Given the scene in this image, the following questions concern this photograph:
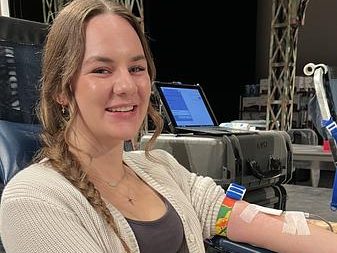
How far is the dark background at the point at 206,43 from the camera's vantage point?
22.2 ft

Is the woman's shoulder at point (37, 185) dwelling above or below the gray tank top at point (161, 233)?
above

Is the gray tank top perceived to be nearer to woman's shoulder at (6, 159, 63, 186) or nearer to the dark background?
woman's shoulder at (6, 159, 63, 186)

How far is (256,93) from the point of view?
7488mm

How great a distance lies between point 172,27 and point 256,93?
186 centimetres

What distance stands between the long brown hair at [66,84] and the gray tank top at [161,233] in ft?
0.18

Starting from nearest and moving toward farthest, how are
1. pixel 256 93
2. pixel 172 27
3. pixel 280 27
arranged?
pixel 280 27
pixel 172 27
pixel 256 93

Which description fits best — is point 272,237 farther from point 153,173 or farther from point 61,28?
point 61,28

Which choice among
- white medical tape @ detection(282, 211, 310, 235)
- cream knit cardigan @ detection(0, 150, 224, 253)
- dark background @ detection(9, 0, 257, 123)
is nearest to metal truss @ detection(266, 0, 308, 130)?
dark background @ detection(9, 0, 257, 123)

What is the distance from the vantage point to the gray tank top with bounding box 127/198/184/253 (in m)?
0.81

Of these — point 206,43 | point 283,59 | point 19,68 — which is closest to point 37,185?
point 19,68

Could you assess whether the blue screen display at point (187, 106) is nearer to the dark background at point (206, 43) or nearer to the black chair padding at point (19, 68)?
the black chair padding at point (19, 68)

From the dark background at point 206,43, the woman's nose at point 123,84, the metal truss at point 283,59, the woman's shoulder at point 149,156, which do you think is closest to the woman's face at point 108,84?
the woman's nose at point 123,84

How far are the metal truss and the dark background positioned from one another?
Answer: 1.62m

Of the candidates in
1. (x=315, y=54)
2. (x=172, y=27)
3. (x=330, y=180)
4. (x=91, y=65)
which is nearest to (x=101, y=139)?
(x=91, y=65)
